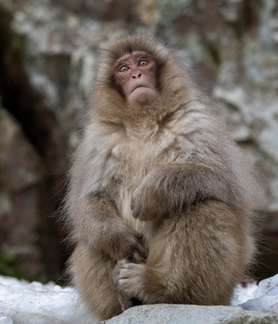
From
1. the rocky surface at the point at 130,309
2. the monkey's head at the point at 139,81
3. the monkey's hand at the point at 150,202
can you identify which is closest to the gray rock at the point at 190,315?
the rocky surface at the point at 130,309

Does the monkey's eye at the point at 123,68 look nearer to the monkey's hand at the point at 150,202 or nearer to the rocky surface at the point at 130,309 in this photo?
the monkey's hand at the point at 150,202

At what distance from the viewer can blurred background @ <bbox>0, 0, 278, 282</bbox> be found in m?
8.36

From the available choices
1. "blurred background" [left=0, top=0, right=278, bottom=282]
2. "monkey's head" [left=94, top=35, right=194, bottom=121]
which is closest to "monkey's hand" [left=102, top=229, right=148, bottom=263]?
"monkey's head" [left=94, top=35, right=194, bottom=121]

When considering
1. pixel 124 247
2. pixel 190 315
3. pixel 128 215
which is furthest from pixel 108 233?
pixel 190 315

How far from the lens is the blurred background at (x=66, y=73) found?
8.36m

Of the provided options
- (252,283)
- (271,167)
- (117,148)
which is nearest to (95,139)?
(117,148)

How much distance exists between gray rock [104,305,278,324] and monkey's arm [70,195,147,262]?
1.92 feet

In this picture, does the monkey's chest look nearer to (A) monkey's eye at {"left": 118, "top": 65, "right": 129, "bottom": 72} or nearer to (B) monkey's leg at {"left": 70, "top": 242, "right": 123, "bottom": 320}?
(B) monkey's leg at {"left": 70, "top": 242, "right": 123, "bottom": 320}

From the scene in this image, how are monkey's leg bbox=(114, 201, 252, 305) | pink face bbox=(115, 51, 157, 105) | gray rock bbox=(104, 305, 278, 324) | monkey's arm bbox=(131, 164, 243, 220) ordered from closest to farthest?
gray rock bbox=(104, 305, 278, 324), monkey's leg bbox=(114, 201, 252, 305), monkey's arm bbox=(131, 164, 243, 220), pink face bbox=(115, 51, 157, 105)

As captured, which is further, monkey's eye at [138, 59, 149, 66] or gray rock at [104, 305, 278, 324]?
monkey's eye at [138, 59, 149, 66]

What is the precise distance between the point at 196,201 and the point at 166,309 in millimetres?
863

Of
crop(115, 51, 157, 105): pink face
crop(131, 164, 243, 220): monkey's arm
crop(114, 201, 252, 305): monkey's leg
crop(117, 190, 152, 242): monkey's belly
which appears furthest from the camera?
crop(115, 51, 157, 105): pink face

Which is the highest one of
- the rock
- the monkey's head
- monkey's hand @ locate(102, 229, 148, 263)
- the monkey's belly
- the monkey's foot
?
the monkey's head

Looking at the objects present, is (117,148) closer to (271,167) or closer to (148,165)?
(148,165)
